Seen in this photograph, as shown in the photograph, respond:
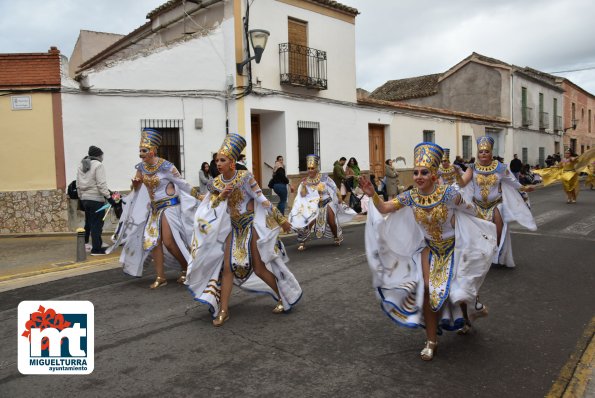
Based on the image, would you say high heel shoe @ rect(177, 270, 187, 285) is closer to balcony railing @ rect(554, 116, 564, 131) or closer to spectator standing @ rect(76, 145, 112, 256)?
spectator standing @ rect(76, 145, 112, 256)

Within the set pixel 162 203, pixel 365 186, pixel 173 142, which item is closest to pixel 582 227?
pixel 162 203

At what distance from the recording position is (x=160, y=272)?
21.4 feet

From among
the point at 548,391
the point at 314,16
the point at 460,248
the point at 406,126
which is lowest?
the point at 548,391

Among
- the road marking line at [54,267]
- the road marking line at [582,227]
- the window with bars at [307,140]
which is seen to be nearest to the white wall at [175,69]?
the window with bars at [307,140]

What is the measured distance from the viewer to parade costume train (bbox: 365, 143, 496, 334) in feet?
12.9

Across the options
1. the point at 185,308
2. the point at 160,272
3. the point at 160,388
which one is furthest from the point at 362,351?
the point at 160,272

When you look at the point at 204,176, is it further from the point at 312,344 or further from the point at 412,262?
the point at 412,262

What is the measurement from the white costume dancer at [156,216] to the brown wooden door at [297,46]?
1008 cm

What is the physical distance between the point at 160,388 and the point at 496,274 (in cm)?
498

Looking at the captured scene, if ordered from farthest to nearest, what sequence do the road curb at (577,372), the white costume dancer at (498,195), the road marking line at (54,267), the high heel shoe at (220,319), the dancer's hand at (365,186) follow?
Answer: the road marking line at (54,267) → the white costume dancer at (498,195) → the high heel shoe at (220,319) → the dancer's hand at (365,186) → the road curb at (577,372)

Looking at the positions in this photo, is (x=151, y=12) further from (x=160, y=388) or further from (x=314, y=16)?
(x=160, y=388)

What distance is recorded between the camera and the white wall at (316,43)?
1510cm

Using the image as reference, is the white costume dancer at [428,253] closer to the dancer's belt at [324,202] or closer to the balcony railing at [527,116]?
the dancer's belt at [324,202]

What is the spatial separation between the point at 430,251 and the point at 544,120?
119ft
